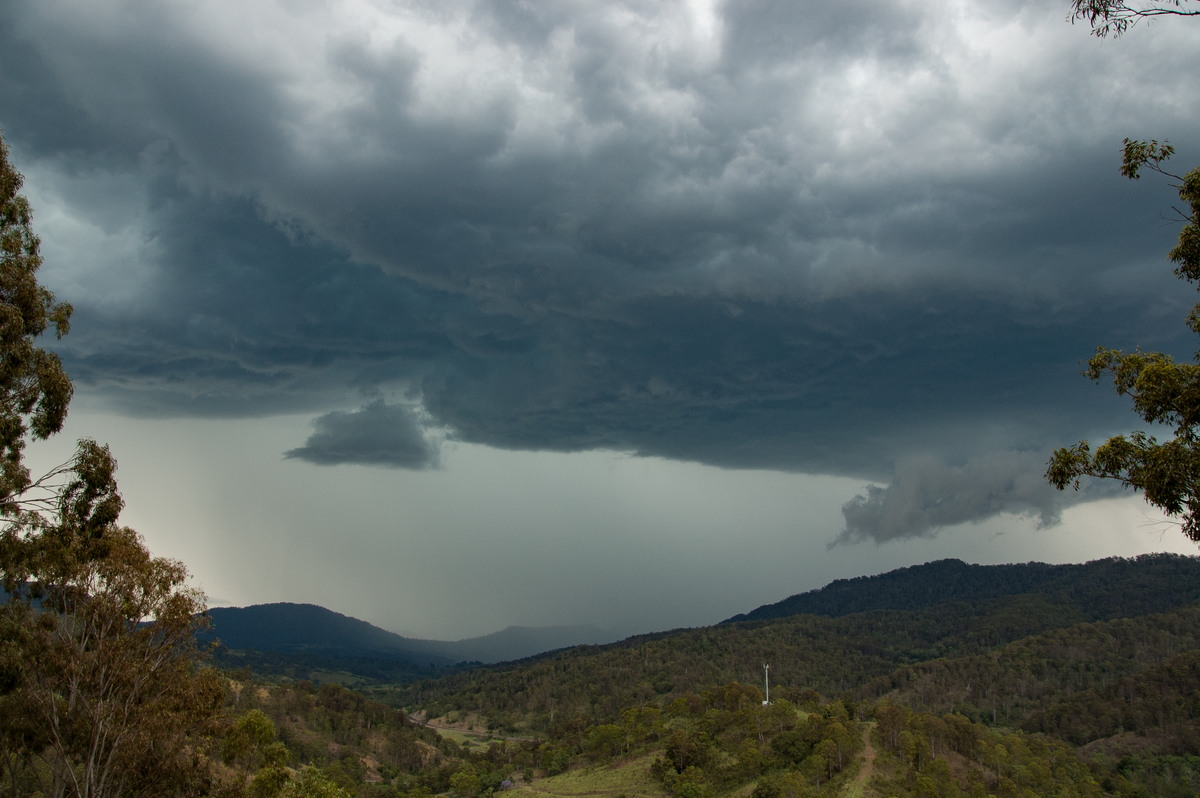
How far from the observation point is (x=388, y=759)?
142 m

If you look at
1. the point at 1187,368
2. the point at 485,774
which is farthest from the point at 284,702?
the point at 1187,368

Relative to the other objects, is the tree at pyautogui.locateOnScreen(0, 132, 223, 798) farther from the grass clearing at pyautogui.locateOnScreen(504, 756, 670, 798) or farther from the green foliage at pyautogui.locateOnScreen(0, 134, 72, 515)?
the grass clearing at pyautogui.locateOnScreen(504, 756, 670, 798)

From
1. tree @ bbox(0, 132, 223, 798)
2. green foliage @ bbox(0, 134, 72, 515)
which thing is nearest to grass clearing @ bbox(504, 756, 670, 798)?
tree @ bbox(0, 132, 223, 798)

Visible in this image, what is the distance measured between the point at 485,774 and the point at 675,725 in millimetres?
32912

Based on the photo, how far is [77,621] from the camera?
29844mm

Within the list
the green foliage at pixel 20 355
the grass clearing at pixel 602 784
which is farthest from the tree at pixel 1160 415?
the grass clearing at pixel 602 784

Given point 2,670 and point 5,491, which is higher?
point 5,491

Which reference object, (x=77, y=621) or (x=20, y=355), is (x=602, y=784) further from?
(x=20, y=355)

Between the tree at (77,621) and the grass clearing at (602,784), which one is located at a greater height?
the tree at (77,621)

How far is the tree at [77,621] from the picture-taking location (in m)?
22.5

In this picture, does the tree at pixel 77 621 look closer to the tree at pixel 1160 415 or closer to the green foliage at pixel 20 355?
the green foliage at pixel 20 355

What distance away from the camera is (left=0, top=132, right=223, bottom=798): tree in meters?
22.5

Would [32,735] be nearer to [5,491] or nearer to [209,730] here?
[209,730]

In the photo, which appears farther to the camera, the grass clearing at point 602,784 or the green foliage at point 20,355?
the grass clearing at point 602,784
